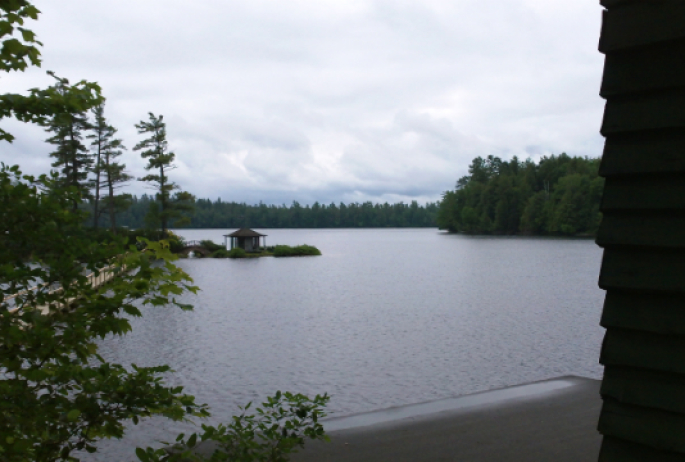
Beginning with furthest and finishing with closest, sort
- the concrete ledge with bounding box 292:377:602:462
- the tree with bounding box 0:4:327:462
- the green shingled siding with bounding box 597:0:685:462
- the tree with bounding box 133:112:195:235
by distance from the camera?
the tree with bounding box 133:112:195:235 < the concrete ledge with bounding box 292:377:602:462 < the tree with bounding box 0:4:327:462 < the green shingled siding with bounding box 597:0:685:462

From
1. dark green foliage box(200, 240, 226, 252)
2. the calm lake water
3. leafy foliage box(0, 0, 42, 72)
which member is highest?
leafy foliage box(0, 0, 42, 72)

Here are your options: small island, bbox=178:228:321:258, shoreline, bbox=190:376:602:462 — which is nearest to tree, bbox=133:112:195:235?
small island, bbox=178:228:321:258

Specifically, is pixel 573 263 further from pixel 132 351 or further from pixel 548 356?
pixel 132 351

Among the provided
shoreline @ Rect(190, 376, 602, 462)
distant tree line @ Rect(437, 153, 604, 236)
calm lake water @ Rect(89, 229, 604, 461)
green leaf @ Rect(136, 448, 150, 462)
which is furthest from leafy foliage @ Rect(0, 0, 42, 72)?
distant tree line @ Rect(437, 153, 604, 236)

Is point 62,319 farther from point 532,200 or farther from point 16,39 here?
point 532,200

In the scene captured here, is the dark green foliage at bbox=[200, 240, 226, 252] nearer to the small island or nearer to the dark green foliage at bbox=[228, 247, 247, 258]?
the small island

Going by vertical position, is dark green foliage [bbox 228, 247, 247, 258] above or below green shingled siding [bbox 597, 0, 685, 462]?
below

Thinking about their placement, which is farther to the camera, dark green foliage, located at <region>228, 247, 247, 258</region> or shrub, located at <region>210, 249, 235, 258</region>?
shrub, located at <region>210, 249, 235, 258</region>

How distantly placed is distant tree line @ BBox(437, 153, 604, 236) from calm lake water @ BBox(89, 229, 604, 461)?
243 feet

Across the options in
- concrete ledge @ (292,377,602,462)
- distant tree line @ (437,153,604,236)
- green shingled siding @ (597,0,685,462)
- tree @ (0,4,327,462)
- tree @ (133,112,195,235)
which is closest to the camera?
green shingled siding @ (597,0,685,462)

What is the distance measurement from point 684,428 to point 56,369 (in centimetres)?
257

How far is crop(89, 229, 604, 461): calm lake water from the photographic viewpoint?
13.3 metres

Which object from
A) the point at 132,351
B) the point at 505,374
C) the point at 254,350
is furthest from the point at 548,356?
the point at 132,351

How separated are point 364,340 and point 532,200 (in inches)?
4160
